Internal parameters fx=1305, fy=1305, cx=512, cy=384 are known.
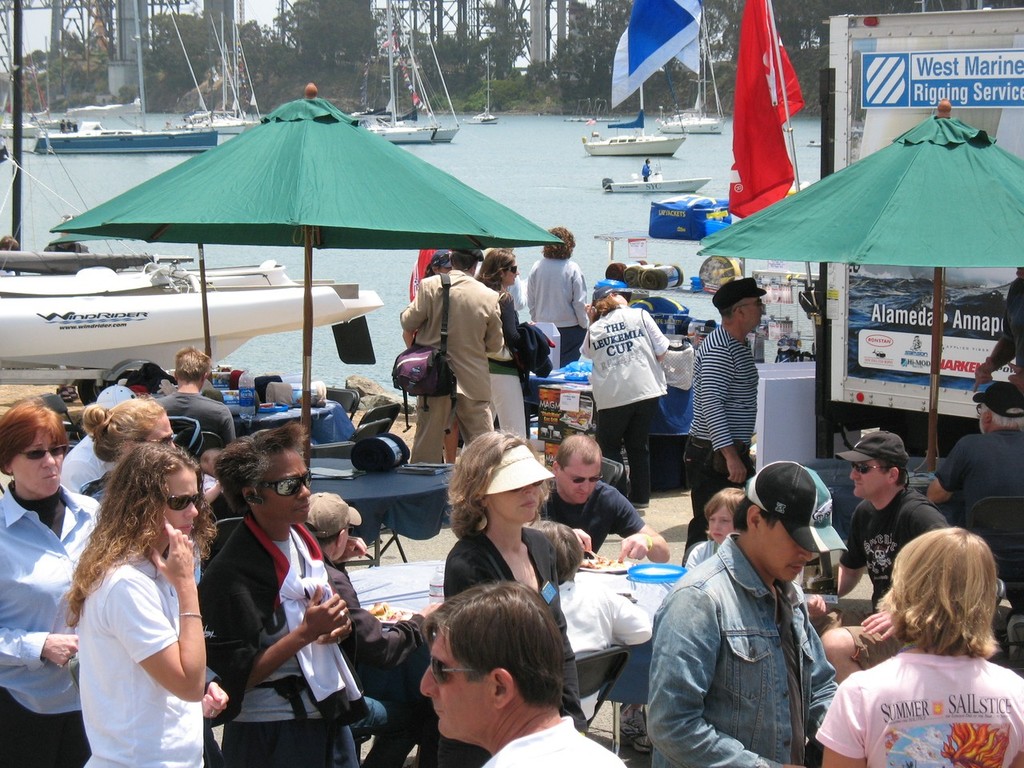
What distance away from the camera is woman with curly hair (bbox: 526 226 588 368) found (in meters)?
10.6

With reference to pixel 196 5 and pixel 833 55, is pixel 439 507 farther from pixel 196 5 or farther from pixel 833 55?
pixel 196 5

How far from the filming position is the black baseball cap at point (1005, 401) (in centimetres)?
583

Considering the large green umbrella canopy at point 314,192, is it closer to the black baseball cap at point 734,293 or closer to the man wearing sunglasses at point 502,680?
the black baseball cap at point 734,293

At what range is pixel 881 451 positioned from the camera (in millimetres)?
5191

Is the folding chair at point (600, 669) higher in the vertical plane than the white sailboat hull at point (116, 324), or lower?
lower

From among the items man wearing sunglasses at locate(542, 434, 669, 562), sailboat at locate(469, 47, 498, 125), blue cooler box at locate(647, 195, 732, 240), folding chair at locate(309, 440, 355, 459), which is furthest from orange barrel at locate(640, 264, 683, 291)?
sailboat at locate(469, 47, 498, 125)

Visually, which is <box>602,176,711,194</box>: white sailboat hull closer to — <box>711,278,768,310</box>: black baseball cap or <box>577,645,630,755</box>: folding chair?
<box>711,278,768,310</box>: black baseball cap

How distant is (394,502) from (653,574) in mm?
1680

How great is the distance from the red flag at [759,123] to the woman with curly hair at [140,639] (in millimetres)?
5527

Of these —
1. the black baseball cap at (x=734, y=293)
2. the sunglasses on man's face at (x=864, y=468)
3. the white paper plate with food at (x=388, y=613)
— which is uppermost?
the black baseball cap at (x=734, y=293)

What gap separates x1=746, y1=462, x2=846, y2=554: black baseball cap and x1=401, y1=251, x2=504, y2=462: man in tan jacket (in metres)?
4.89

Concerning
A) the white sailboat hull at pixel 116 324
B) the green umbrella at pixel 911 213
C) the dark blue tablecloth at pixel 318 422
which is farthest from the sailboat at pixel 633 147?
the green umbrella at pixel 911 213

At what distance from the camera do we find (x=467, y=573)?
11.0 feet

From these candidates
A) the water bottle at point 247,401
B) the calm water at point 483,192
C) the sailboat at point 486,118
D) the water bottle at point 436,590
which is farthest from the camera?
the sailboat at point 486,118
